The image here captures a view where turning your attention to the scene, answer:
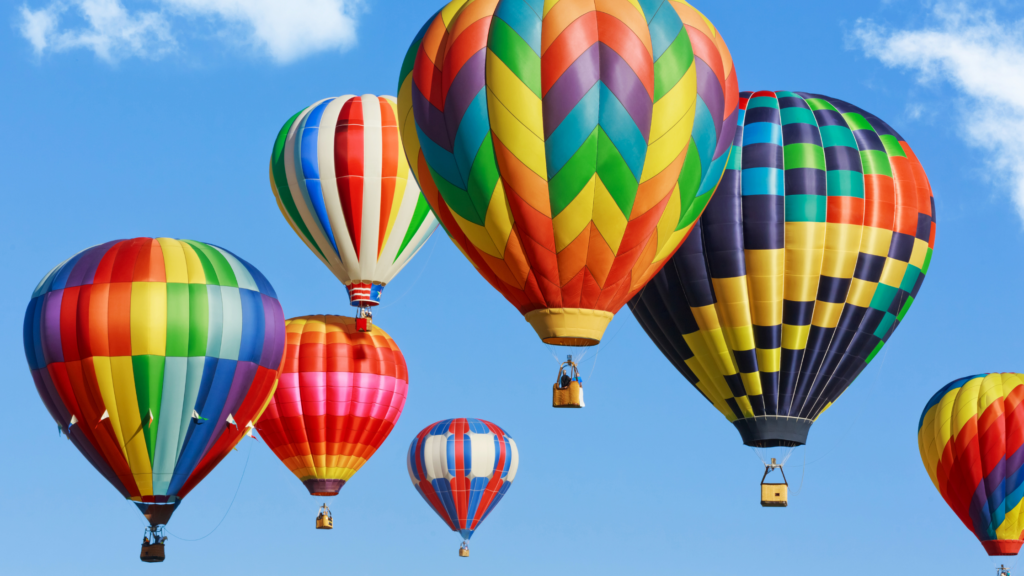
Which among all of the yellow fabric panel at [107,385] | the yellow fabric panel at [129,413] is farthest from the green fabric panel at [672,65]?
the yellow fabric panel at [107,385]

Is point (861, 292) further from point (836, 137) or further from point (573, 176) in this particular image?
point (573, 176)

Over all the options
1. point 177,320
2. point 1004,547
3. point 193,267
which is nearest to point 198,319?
point 177,320

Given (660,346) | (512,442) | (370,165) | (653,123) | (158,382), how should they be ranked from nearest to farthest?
(653,123), (158,382), (660,346), (370,165), (512,442)

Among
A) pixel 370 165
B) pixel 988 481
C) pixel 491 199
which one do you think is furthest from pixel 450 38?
pixel 988 481

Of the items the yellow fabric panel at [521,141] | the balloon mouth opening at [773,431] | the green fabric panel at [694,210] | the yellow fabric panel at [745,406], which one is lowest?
the balloon mouth opening at [773,431]

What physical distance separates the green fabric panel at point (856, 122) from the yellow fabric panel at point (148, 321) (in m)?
10.3

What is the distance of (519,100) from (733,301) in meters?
6.01

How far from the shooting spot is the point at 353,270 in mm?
27750

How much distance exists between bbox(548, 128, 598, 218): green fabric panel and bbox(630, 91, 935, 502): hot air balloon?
4.78 meters

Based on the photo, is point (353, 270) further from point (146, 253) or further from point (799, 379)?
point (799, 379)

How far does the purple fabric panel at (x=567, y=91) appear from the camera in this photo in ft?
59.4

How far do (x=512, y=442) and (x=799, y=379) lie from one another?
13.3 m

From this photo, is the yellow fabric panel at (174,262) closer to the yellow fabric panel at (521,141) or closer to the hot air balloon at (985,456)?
the yellow fabric panel at (521,141)

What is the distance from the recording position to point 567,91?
59.4 ft
